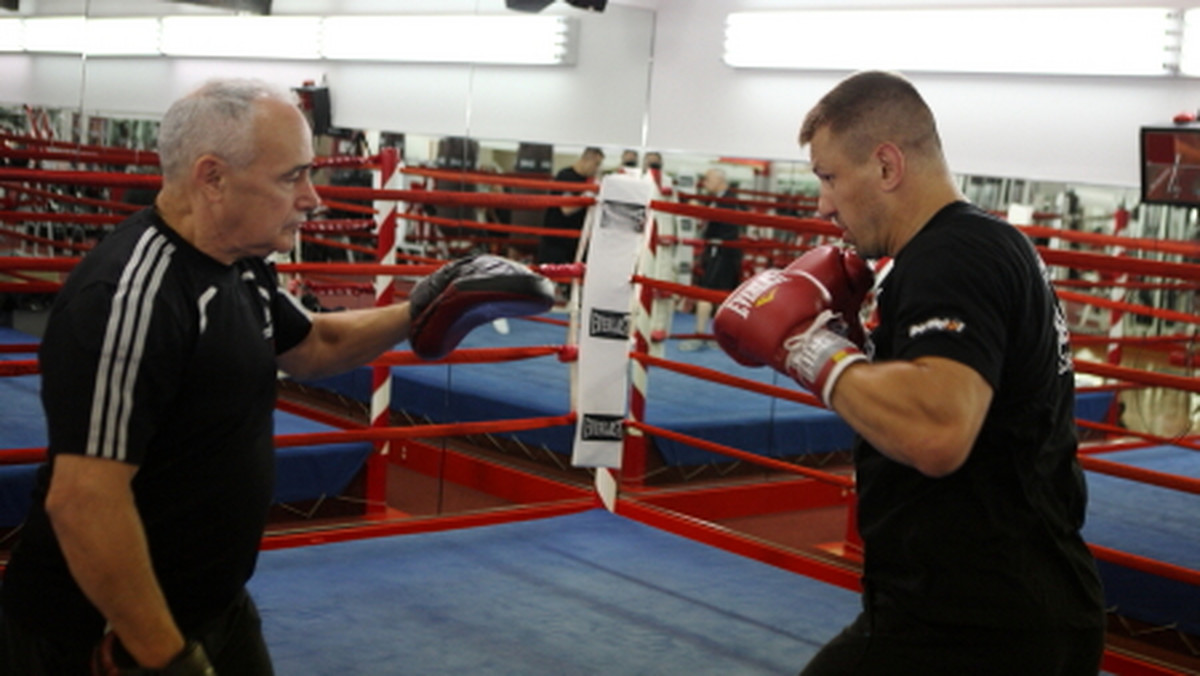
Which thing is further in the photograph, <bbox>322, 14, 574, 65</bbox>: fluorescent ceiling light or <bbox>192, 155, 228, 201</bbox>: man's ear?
<bbox>322, 14, 574, 65</bbox>: fluorescent ceiling light

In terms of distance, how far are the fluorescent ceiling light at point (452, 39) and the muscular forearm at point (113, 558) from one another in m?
3.35

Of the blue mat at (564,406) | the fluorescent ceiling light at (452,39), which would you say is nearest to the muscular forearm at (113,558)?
the blue mat at (564,406)

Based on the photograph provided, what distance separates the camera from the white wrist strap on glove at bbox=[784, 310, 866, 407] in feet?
4.56

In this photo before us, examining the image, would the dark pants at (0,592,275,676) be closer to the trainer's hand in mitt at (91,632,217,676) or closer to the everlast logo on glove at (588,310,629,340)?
the trainer's hand in mitt at (91,632,217,676)

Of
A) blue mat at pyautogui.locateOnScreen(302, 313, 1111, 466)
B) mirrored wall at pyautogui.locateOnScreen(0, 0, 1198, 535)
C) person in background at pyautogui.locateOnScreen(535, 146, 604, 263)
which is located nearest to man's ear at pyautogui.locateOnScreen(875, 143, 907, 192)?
mirrored wall at pyautogui.locateOnScreen(0, 0, 1198, 535)

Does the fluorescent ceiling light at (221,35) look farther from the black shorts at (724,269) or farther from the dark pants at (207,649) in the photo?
the black shorts at (724,269)

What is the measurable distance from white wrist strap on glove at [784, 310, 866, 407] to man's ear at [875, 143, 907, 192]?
0.18 m

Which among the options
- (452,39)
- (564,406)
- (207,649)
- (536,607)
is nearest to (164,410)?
(207,649)

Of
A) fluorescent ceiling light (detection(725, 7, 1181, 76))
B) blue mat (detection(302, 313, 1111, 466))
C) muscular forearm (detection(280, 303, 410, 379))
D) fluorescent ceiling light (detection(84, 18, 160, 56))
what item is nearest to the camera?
muscular forearm (detection(280, 303, 410, 379))

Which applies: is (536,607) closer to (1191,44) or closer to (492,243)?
(492,243)

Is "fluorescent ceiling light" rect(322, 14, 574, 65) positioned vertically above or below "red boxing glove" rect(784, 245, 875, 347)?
above

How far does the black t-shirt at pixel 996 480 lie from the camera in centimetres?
136

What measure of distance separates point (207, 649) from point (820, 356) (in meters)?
0.80

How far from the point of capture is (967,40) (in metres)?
5.46
